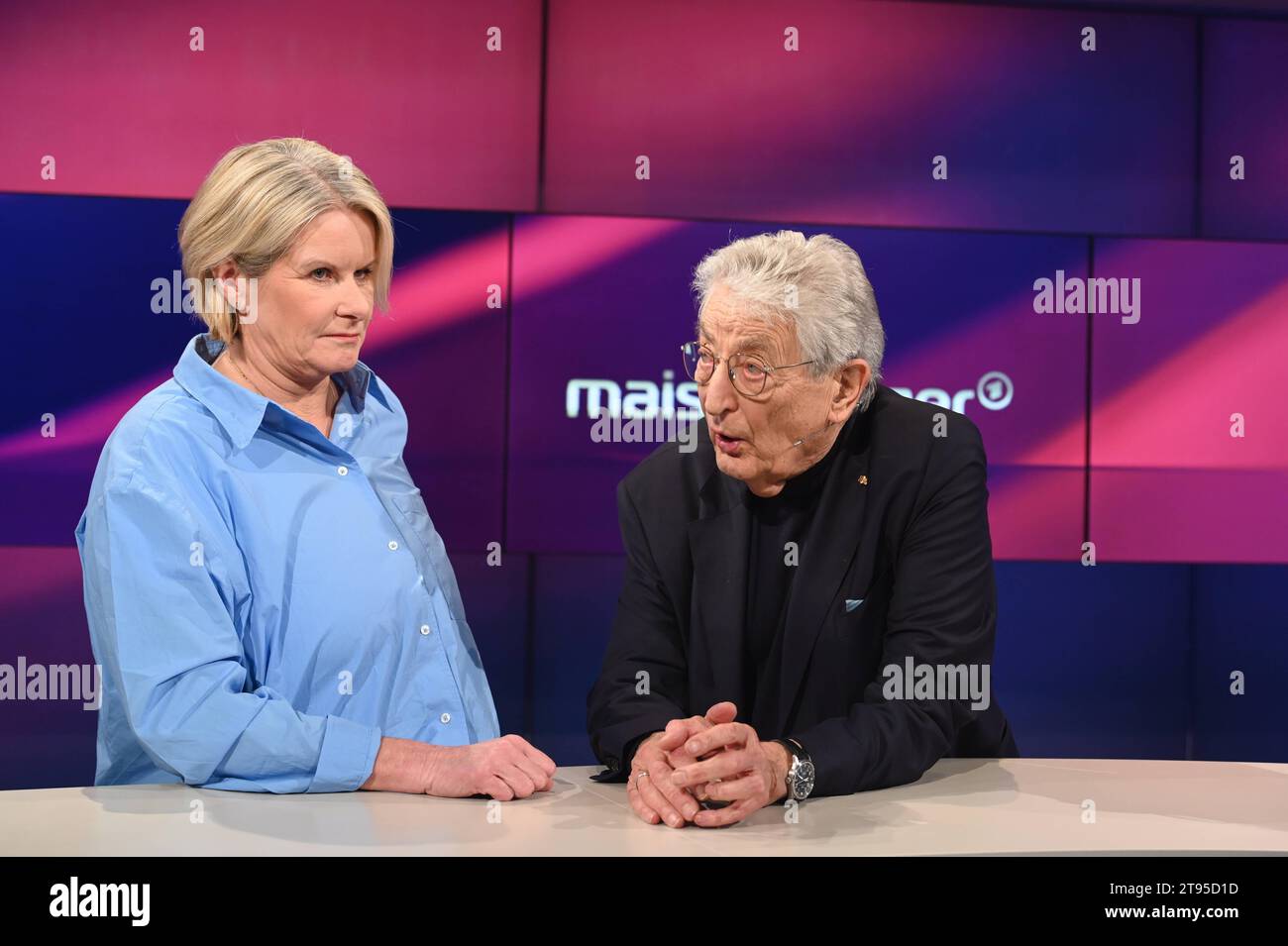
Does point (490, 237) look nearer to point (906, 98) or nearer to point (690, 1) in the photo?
point (690, 1)

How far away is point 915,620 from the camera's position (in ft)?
6.76

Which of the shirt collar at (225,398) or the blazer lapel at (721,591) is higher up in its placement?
the shirt collar at (225,398)

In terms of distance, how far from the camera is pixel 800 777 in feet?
5.88

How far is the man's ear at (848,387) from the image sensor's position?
220 centimetres

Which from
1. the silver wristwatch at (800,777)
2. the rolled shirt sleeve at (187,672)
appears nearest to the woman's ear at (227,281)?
the rolled shirt sleeve at (187,672)

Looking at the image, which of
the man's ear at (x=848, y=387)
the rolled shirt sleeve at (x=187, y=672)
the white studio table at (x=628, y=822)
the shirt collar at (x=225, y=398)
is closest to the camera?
the white studio table at (x=628, y=822)

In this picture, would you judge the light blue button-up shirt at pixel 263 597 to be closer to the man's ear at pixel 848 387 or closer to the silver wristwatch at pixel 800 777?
the silver wristwatch at pixel 800 777

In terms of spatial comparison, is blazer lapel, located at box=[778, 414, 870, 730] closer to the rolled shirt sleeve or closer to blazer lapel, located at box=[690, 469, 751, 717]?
blazer lapel, located at box=[690, 469, 751, 717]

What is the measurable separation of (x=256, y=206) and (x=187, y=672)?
724 mm

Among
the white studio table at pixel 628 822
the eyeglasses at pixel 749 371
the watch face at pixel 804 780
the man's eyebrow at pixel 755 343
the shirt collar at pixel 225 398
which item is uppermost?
the man's eyebrow at pixel 755 343

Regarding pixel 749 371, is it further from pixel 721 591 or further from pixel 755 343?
pixel 721 591

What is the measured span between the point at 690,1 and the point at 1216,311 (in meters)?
2.13

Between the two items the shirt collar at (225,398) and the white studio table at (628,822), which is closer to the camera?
the white studio table at (628,822)
